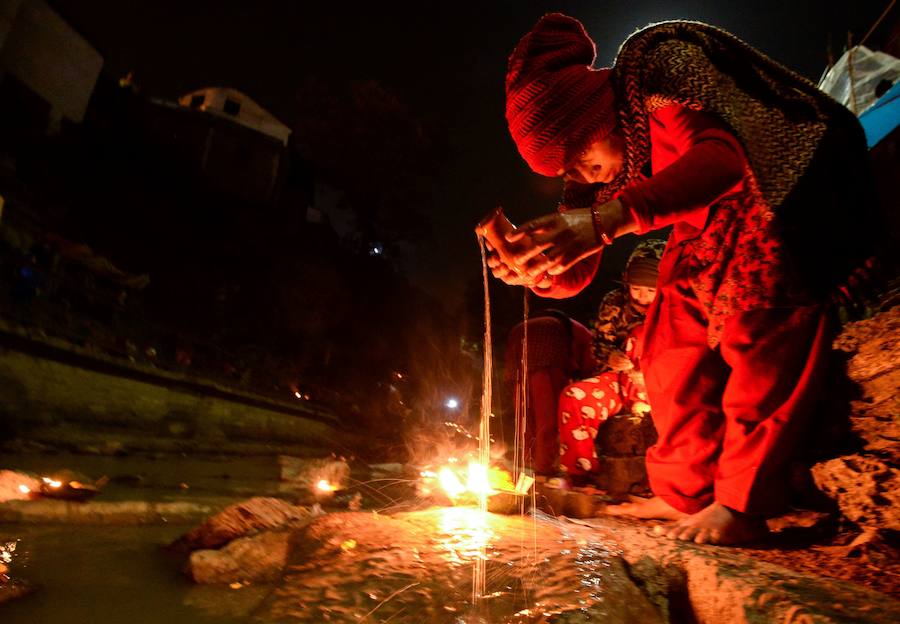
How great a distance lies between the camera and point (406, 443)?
1470 cm

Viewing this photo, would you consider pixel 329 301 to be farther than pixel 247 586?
Yes

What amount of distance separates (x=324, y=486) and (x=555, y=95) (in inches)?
153

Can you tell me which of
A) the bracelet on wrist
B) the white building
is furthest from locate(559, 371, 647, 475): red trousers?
the white building

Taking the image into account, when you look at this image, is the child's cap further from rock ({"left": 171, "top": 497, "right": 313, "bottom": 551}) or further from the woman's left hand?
rock ({"left": 171, "top": 497, "right": 313, "bottom": 551})

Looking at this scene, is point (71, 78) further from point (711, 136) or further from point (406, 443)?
point (711, 136)

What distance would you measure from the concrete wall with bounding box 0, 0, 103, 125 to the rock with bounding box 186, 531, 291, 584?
765 inches

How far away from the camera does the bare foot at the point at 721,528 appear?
5.86ft

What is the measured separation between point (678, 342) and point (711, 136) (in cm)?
109

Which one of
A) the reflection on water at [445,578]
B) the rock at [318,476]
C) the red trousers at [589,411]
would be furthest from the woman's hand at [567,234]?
the rock at [318,476]

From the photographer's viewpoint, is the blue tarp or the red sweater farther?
the blue tarp

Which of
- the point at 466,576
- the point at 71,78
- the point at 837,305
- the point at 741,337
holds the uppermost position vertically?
the point at 71,78

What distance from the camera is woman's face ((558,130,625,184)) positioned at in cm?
222

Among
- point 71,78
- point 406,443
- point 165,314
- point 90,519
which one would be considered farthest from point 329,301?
point 90,519

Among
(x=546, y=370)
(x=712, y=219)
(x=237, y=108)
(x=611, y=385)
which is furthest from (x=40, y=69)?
(x=712, y=219)
